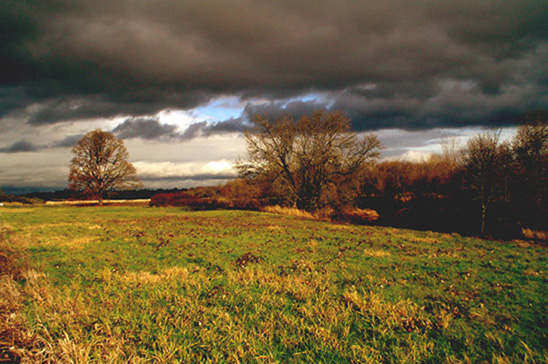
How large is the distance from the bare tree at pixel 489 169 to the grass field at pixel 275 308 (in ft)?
74.8

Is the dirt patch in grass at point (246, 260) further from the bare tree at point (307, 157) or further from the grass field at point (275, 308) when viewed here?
the bare tree at point (307, 157)

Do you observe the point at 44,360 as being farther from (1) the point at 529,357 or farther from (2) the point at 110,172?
(2) the point at 110,172

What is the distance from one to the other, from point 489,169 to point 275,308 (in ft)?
113

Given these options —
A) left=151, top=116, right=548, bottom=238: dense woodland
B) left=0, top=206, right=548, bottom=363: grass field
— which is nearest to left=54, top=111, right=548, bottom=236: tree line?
left=151, top=116, right=548, bottom=238: dense woodland

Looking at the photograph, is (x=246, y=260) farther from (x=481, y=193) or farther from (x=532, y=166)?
(x=532, y=166)

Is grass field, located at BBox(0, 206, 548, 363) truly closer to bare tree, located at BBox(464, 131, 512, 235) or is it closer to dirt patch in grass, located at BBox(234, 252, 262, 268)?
dirt patch in grass, located at BBox(234, 252, 262, 268)

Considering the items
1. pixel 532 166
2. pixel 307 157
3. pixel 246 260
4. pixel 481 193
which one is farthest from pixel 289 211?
pixel 532 166

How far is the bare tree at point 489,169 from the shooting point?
2962 centimetres

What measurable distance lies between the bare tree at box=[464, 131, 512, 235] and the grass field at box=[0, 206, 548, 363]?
22814 mm

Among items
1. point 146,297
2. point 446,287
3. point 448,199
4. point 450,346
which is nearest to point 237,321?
point 146,297

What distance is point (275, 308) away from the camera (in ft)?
20.1

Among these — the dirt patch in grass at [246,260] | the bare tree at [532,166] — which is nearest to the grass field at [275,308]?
the dirt patch in grass at [246,260]

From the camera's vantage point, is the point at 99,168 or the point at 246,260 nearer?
the point at 246,260

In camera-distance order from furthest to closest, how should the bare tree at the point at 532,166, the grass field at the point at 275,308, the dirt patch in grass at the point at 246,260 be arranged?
the bare tree at the point at 532,166 → the dirt patch in grass at the point at 246,260 → the grass field at the point at 275,308
